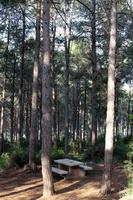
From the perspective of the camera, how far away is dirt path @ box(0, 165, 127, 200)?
11.8 metres

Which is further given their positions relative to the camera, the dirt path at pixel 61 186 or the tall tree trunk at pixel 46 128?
the tall tree trunk at pixel 46 128

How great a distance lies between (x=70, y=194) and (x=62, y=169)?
13.2ft

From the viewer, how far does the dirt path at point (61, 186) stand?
38.5 ft

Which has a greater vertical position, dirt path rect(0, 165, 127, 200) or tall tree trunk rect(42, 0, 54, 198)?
tall tree trunk rect(42, 0, 54, 198)

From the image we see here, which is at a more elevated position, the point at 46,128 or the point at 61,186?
the point at 46,128

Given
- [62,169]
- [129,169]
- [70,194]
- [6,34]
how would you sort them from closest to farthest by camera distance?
[129,169] < [70,194] < [62,169] < [6,34]

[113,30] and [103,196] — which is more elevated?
[113,30]

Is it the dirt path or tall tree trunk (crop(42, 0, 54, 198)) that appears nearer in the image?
the dirt path

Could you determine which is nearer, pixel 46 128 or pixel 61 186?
pixel 46 128

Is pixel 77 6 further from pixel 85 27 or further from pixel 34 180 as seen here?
pixel 34 180

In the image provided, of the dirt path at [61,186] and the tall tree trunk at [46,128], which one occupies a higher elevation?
the tall tree trunk at [46,128]

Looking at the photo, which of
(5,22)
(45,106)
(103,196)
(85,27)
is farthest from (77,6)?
(103,196)

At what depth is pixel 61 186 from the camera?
13289mm

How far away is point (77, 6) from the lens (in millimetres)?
25109
